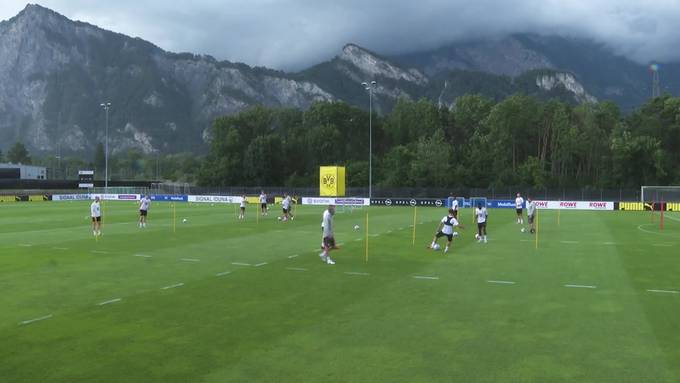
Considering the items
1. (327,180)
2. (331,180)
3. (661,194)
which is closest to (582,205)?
(661,194)

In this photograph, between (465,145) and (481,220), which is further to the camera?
(465,145)

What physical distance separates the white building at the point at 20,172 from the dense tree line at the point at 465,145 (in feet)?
111

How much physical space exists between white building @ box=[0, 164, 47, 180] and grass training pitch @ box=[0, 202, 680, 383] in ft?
314

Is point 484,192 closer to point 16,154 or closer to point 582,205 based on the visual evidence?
point 582,205

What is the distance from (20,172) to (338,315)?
380ft

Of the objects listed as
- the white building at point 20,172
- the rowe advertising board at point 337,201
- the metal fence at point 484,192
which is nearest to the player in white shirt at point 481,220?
the rowe advertising board at point 337,201

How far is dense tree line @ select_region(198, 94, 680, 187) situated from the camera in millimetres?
90938

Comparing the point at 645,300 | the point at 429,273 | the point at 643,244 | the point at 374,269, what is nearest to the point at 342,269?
the point at 374,269

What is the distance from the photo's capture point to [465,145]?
107000mm

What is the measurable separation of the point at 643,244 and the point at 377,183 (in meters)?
76.1

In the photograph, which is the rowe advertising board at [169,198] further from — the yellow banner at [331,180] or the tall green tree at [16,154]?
the tall green tree at [16,154]

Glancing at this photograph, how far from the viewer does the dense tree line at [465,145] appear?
298 feet

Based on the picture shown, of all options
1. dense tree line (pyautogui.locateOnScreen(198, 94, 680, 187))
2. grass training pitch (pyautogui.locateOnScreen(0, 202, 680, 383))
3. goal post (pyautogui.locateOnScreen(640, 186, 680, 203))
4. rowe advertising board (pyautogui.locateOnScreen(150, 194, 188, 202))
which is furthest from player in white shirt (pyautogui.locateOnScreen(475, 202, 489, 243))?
dense tree line (pyautogui.locateOnScreen(198, 94, 680, 187))

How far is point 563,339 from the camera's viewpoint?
31.6 feet
